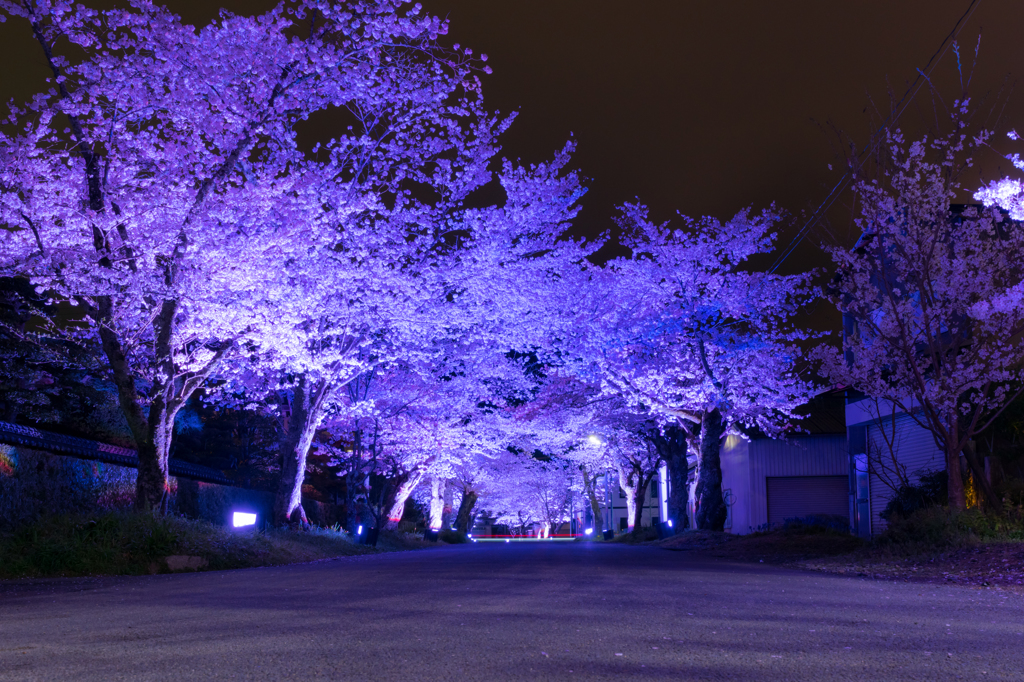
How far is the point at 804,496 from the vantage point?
31.5 meters

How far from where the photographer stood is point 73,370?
64.7 feet

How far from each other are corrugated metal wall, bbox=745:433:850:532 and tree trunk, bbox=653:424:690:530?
2.79m

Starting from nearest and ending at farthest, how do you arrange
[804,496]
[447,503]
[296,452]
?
[296,452] → [804,496] → [447,503]

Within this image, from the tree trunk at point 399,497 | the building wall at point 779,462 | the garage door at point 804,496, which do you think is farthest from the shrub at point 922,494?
the tree trunk at point 399,497

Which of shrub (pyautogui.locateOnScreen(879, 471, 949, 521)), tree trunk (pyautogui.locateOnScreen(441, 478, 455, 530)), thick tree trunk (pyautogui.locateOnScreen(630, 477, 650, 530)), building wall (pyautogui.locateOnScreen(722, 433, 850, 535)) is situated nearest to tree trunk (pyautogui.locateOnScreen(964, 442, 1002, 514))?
shrub (pyautogui.locateOnScreen(879, 471, 949, 521))

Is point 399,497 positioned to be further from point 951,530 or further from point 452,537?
point 951,530

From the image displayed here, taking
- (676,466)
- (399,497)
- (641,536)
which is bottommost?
(641,536)

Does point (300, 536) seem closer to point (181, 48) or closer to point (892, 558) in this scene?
point (181, 48)

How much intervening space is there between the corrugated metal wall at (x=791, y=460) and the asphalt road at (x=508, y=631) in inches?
882

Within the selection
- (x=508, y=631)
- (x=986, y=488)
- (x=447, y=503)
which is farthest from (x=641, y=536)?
(x=508, y=631)

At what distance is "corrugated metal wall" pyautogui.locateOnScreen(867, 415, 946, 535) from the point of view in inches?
825

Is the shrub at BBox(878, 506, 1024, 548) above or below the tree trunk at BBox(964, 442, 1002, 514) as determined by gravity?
below

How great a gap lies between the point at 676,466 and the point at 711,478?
663 centimetres

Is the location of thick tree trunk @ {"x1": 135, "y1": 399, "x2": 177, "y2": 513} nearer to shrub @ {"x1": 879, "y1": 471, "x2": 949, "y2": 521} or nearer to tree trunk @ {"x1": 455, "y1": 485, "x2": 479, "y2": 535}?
shrub @ {"x1": 879, "y1": 471, "x2": 949, "y2": 521}
